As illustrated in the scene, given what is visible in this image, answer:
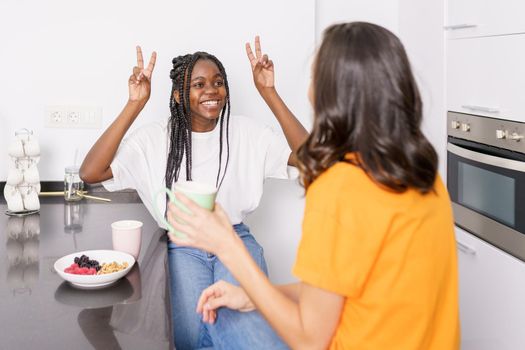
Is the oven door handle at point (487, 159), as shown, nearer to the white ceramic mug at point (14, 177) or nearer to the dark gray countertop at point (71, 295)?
the dark gray countertop at point (71, 295)

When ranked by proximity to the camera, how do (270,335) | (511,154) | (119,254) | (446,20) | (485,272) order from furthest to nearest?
(446,20), (485,272), (511,154), (119,254), (270,335)

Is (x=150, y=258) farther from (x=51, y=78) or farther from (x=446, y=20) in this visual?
(x=446, y=20)

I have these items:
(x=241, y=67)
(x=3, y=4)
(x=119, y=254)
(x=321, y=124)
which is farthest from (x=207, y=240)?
(x=3, y=4)

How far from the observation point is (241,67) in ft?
7.34

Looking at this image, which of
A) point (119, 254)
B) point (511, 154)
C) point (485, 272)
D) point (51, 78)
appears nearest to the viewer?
point (119, 254)

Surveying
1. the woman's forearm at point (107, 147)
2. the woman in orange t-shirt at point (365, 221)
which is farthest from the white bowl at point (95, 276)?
the woman's forearm at point (107, 147)

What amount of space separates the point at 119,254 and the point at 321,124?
67cm

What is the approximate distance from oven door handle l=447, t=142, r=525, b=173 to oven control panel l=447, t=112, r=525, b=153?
4cm

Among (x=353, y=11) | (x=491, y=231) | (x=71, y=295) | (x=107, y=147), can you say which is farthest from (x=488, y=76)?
(x=71, y=295)

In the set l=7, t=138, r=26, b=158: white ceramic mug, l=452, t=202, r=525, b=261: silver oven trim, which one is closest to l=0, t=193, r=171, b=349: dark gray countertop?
l=7, t=138, r=26, b=158: white ceramic mug

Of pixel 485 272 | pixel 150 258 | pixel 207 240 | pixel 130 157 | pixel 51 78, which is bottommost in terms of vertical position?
pixel 485 272

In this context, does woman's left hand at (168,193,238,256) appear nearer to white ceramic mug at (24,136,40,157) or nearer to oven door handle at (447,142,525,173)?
oven door handle at (447,142,525,173)

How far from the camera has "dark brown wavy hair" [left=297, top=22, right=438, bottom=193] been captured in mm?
892

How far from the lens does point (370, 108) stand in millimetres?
896
